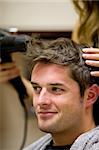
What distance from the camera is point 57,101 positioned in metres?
1.27

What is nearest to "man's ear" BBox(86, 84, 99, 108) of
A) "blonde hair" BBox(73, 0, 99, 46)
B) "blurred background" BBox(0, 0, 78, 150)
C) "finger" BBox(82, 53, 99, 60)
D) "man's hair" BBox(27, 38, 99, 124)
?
"man's hair" BBox(27, 38, 99, 124)

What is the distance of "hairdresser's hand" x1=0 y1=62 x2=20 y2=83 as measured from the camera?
2.04m

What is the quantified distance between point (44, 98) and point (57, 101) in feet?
0.16

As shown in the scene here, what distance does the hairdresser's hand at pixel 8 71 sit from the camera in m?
2.04

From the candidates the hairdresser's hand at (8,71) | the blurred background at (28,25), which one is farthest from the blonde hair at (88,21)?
the hairdresser's hand at (8,71)

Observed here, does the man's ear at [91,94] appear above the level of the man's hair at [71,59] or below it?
below

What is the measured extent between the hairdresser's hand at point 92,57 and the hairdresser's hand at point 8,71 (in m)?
0.85

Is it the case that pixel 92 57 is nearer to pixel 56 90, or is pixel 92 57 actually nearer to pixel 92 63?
pixel 92 63

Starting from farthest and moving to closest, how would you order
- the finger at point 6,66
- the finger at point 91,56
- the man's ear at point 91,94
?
the finger at point 6,66 → the man's ear at point 91,94 → the finger at point 91,56

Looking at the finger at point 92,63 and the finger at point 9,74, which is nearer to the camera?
the finger at point 92,63

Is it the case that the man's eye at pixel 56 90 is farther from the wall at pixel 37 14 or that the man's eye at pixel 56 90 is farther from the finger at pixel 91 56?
the wall at pixel 37 14

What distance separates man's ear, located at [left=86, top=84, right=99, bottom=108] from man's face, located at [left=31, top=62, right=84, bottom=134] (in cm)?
3

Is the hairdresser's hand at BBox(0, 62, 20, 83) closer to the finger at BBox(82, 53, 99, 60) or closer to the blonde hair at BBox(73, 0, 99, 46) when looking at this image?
the blonde hair at BBox(73, 0, 99, 46)

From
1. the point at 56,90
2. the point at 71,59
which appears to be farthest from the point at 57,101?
the point at 71,59
